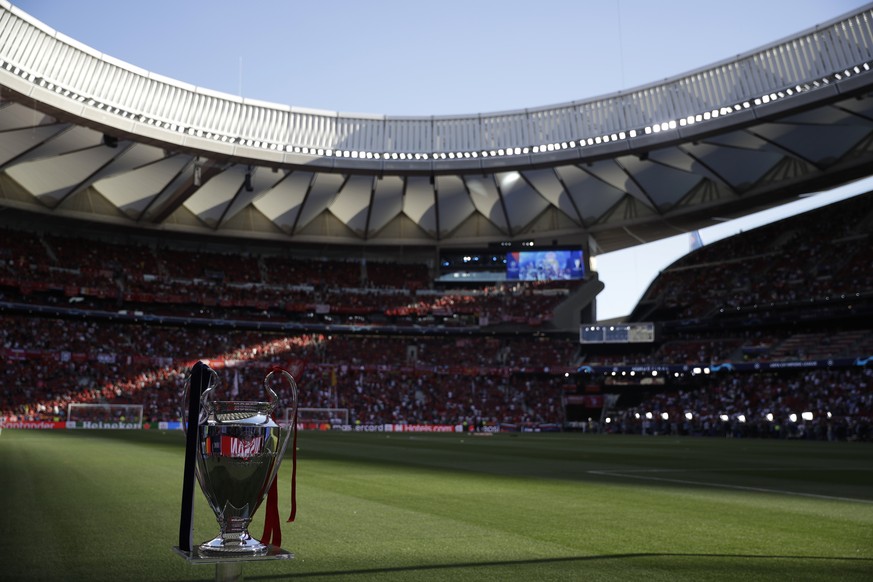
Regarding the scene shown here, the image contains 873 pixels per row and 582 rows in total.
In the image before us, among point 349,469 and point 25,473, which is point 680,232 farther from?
point 25,473

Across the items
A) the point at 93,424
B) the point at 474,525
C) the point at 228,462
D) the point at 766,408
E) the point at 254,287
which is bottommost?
the point at 93,424

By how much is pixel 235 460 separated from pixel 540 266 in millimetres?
63990

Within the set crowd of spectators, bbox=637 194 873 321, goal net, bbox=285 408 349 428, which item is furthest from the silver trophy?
crowd of spectators, bbox=637 194 873 321

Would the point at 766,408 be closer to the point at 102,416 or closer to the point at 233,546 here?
the point at 102,416

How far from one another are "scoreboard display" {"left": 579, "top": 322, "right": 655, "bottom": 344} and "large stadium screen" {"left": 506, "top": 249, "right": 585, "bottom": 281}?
5.57 metres

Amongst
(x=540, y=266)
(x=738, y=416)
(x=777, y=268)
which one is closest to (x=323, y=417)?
(x=540, y=266)

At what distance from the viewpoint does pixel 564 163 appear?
50812mm

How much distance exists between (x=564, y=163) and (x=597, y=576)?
154 feet

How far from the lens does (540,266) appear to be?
66000 mm

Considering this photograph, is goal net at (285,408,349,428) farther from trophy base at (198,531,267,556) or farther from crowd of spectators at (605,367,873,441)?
trophy base at (198,531,267,556)

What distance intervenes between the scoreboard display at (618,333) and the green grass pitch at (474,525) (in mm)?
44010

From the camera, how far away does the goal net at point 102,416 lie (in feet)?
150

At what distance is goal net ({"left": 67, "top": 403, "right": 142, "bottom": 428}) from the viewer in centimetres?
4584

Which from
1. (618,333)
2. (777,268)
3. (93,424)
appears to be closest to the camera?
(93,424)
